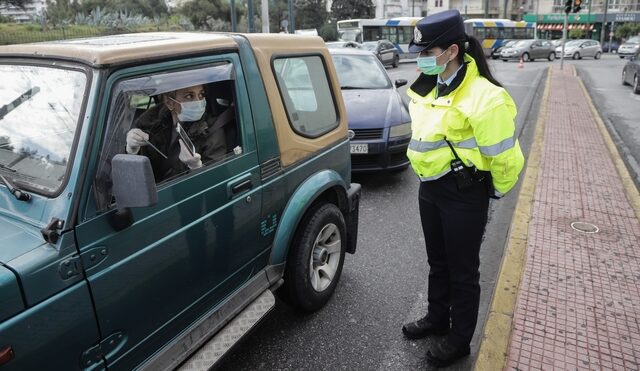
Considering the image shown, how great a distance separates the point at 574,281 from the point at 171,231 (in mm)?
3146

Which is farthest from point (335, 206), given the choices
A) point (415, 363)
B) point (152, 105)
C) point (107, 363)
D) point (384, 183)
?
point (384, 183)

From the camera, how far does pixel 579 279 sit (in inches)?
148

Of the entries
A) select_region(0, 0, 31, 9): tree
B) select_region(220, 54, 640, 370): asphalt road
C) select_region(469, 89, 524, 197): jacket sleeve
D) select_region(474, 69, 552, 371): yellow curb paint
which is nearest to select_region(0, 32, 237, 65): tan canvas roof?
select_region(469, 89, 524, 197): jacket sleeve

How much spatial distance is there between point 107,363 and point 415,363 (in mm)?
1799

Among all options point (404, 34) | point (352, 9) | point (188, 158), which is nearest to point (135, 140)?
point (188, 158)

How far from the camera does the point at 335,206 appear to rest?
350 centimetres

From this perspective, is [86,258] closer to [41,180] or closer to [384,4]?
[41,180]

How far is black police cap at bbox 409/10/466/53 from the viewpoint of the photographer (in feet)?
7.97

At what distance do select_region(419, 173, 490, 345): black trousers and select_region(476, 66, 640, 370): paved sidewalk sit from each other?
345 millimetres

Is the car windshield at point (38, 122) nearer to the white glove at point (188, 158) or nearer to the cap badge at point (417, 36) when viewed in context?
the white glove at point (188, 158)

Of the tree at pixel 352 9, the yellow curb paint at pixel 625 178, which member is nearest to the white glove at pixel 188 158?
the yellow curb paint at pixel 625 178

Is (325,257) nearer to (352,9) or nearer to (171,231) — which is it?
(171,231)

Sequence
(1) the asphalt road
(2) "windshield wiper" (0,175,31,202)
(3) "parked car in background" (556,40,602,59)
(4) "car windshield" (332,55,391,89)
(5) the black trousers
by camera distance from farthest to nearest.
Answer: (3) "parked car in background" (556,40,602,59) < (4) "car windshield" (332,55,391,89) < (1) the asphalt road < (5) the black trousers < (2) "windshield wiper" (0,175,31,202)

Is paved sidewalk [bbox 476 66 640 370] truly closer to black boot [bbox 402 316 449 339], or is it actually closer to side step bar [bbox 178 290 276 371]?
black boot [bbox 402 316 449 339]
